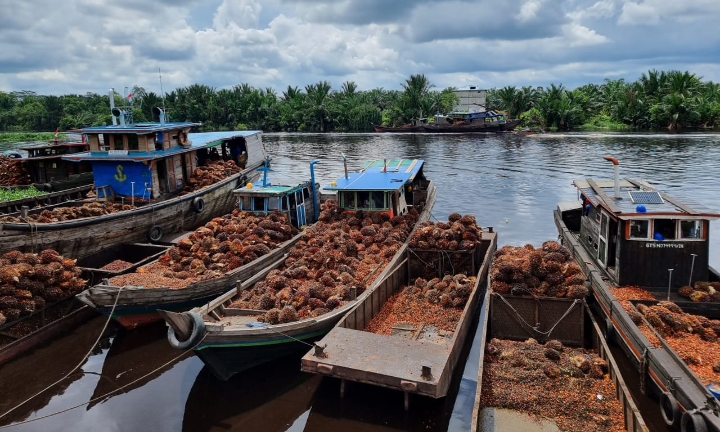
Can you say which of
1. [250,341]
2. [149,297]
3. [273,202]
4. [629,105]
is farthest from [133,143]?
[629,105]

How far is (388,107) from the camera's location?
105 m

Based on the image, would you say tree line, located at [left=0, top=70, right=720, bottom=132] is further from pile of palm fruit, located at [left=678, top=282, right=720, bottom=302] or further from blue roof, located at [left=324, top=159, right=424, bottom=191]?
pile of palm fruit, located at [left=678, top=282, right=720, bottom=302]

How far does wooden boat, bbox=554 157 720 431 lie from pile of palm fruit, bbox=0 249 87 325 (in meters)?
13.9

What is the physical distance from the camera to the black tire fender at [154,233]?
19734 mm

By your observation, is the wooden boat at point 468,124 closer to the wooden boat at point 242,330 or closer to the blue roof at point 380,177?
the blue roof at point 380,177

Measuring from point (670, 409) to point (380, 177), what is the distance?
12.8m

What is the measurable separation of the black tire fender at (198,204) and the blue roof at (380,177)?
19.2ft

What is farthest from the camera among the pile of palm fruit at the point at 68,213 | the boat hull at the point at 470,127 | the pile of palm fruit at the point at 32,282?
the boat hull at the point at 470,127

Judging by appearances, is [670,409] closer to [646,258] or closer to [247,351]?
[646,258]

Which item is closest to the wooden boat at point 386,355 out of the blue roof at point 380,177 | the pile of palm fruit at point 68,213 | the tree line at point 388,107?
the blue roof at point 380,177

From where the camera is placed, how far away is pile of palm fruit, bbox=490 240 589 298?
1251 cm

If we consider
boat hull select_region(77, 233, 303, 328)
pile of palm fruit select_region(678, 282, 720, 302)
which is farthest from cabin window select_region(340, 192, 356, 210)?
pile of palm fruit select_region(678, 282, 720, 302)

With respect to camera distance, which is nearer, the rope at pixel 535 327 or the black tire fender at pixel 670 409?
the black tire fender at pixel 670 409

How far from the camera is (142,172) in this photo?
69.4ft
